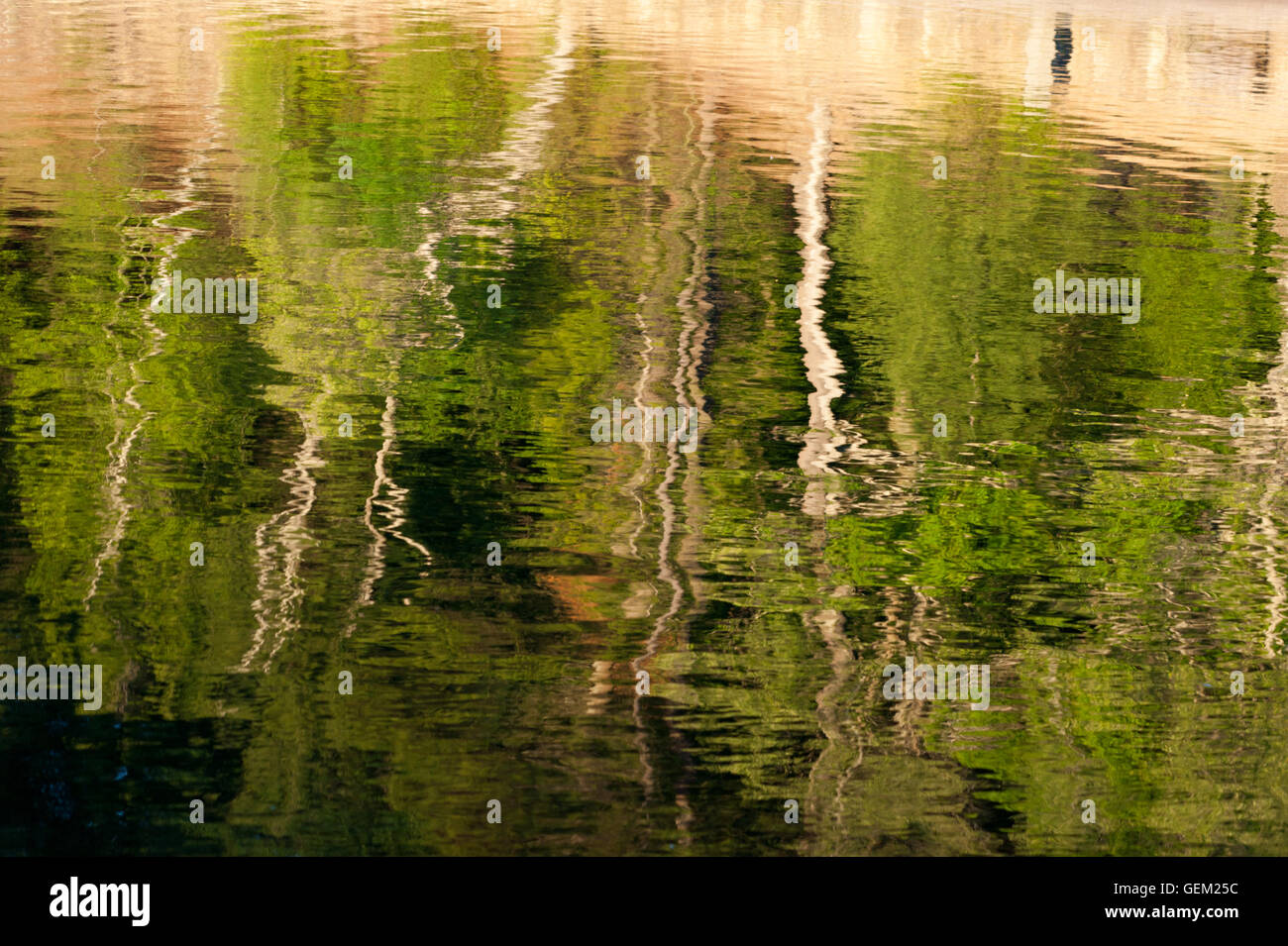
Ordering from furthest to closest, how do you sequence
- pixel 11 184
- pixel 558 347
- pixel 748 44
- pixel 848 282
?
pixel 748 44, pixel 11 184, pixel 848 282, pixel 558 347

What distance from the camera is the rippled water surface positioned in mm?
7691

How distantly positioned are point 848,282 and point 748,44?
2331 centimetres

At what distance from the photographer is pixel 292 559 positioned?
985 centimetres

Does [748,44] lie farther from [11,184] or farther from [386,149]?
[11,184]

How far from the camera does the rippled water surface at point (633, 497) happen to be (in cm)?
769

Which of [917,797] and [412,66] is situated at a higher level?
[412,66]

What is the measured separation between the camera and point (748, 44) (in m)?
39.8

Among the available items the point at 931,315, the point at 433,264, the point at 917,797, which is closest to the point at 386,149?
the point at 433,264

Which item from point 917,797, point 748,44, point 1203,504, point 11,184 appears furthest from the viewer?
point 748,44

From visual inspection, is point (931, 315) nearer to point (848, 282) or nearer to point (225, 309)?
point (848, 282)

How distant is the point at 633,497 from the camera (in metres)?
11.2
